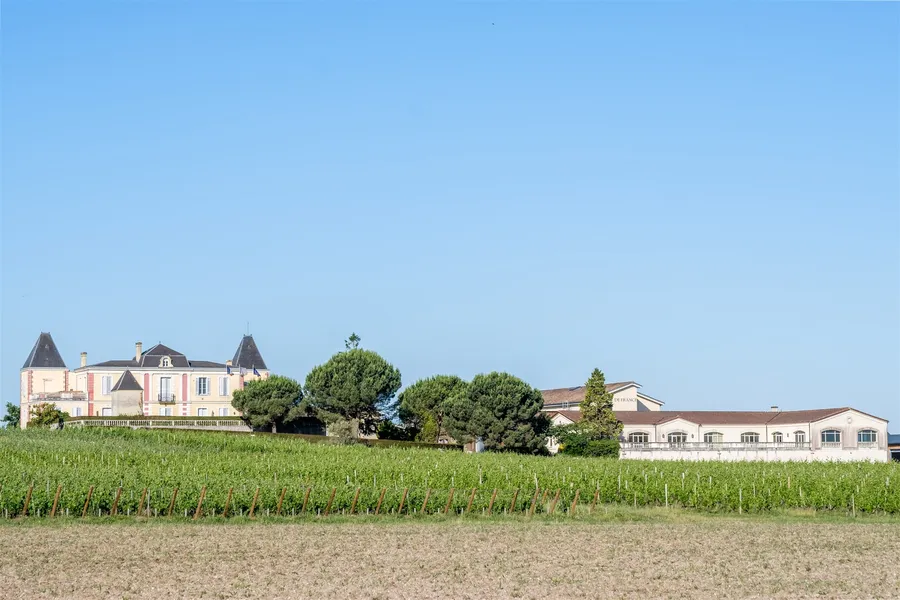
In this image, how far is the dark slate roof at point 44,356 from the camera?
121 metres

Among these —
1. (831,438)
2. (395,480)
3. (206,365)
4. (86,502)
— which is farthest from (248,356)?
(86,502)

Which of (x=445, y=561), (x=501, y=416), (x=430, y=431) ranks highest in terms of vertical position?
(x=501, y=416)

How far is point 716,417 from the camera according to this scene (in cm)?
11006

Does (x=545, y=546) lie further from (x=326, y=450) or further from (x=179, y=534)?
(x=326, y=450)

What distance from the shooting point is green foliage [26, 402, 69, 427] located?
10906 centimetres

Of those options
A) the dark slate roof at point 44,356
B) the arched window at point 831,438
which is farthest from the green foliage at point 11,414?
the arched window at point 831,438

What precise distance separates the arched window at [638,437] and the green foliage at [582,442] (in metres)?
5.12

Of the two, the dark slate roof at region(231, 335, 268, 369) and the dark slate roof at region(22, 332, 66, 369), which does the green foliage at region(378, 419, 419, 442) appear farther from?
the dark slate roof at region(22, 332, 66, 369)

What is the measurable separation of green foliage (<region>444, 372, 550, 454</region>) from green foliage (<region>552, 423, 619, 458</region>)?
232 centimetres

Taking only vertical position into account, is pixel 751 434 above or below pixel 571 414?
below

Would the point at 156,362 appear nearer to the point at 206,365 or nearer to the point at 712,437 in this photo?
the point at 206,365

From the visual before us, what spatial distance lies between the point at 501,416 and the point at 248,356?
3699 cm

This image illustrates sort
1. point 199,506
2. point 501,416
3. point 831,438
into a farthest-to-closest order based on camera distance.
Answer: point 831,438 → point 501,416 → point 199,506

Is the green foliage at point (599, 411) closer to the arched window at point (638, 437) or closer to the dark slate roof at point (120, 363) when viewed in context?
the arched window at point (638, 437)
